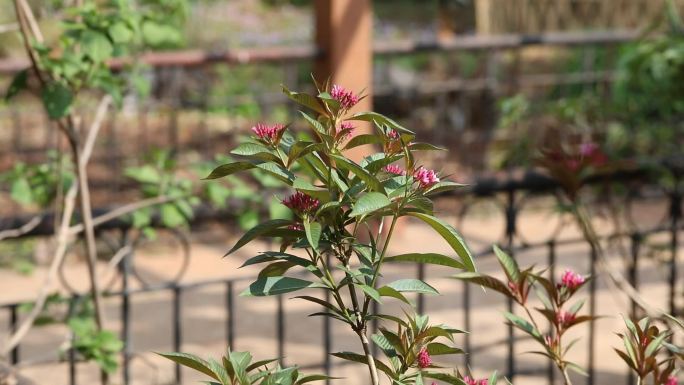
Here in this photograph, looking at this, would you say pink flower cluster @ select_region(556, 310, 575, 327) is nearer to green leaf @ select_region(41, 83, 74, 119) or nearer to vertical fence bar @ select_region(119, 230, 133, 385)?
green leaf @ select_region(41, 83, 74, 119)

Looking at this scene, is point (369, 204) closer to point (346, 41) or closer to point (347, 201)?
point (347, 201)

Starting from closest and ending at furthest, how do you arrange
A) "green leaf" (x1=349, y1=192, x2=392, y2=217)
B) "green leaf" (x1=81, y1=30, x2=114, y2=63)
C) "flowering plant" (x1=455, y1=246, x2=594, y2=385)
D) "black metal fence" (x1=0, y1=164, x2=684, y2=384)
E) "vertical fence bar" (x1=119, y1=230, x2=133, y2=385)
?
"green leaf" (x1=349, y1=192, x2=392, y2=217), "flowering plant" (x1=455, y1=246, x2=594, y2=385), "green leaf" (x1=81, y1=30, x2=114, y2=63), "vertical fence bar" (x1=119, y1=230, x2=133, y2=385), "black metal fence" (x1=0, y1=164, x2=684, y2=384)

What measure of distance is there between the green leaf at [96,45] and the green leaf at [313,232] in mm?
1239

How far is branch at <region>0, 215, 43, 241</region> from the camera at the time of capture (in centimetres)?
279

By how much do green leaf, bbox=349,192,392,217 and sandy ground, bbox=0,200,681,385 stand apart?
2.45 metres

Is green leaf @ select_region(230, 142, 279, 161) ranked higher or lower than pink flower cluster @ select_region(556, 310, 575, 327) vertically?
higher

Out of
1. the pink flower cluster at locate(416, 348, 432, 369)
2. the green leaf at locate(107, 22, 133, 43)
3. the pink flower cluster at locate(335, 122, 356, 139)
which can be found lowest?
the pink flower cluster at locate(416, 348, 432, 369)

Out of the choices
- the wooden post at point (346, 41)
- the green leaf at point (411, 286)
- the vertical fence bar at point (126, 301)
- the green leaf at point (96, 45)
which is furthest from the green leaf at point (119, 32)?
the wooden post at point (346, 41)

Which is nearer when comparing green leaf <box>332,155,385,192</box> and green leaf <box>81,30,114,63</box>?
green leaf <box>332,155,385,192</box>

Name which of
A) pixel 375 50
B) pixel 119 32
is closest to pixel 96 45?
pixel 119 32

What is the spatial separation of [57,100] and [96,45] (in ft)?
0.49

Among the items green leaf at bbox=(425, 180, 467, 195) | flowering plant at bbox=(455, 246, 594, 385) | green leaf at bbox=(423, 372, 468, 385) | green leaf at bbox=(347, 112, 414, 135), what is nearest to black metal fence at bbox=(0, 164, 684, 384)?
flowering plant at bbox=(455, 246, 594, 385)

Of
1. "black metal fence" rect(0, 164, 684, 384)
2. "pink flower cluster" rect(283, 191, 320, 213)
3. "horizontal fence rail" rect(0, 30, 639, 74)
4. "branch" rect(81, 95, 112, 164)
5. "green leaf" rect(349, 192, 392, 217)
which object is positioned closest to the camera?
"green leaf" rect(349, 192, 392, 217)

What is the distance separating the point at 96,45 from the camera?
258 cm
